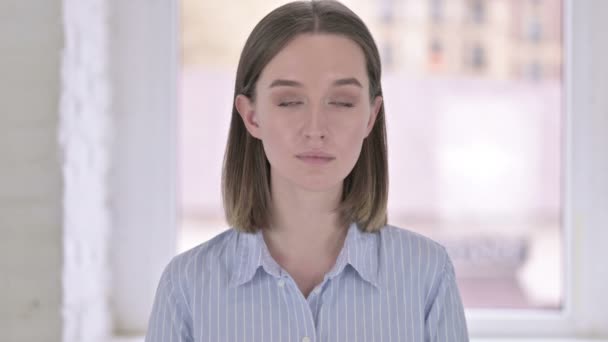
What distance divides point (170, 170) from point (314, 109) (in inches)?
27.1

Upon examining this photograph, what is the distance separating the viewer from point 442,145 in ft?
5.39

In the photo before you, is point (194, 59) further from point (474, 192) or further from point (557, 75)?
point (557, 75)

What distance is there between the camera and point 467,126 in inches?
64.4

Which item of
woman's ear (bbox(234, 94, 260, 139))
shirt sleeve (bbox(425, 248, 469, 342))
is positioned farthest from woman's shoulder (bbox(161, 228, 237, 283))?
shirt sleeve (bbox(425, 248, 469, 342))

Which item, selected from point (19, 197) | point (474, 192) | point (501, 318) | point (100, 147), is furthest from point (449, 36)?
point (19, 197)

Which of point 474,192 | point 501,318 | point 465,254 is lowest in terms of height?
point 501,318

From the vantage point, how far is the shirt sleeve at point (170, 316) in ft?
3.53

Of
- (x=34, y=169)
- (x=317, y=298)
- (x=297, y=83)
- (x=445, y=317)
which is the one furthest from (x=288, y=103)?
(x=34, y=169)

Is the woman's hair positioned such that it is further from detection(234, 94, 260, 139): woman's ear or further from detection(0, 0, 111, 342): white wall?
detection(0, 0, 111, 342): white wall

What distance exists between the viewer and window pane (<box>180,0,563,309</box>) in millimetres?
1625

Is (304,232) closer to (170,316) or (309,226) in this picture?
(309,226)

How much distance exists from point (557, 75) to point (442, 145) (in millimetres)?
289

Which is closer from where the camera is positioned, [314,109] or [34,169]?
[314,109]

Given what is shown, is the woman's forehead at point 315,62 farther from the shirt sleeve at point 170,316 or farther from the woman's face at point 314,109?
the shirt sleeve at point 170,316
